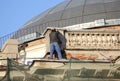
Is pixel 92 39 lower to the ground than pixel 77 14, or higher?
lower

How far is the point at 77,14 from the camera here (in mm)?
27797

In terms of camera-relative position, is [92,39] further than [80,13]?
No

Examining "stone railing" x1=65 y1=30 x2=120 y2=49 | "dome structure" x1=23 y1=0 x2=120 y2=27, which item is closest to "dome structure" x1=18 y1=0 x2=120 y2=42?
"dome structure" x1=23 y1=0 x2=120 y2=27

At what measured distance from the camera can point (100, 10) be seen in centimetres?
2780

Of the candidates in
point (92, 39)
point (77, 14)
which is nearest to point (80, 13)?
point (77, 14)

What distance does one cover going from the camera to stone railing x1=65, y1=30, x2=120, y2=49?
67.8 ft

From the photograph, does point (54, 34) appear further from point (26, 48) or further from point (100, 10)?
point (100, 10)

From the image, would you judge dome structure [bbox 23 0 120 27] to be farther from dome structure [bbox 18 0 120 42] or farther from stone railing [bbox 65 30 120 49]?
stone railing [bbox 65 30 120 49]

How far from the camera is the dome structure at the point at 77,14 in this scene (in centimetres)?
2709

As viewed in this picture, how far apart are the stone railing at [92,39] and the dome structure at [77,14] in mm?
5740

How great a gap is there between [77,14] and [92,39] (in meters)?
7.09

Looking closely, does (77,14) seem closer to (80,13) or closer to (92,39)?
(80,13)

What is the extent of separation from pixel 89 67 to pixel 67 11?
1349 cm

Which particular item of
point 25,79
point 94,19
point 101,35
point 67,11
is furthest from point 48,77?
point 67,11
